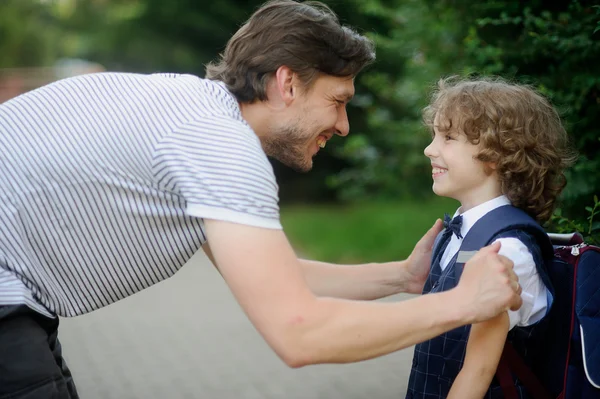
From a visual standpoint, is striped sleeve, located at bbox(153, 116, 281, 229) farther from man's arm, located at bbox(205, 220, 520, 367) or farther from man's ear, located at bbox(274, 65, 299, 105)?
man's ear, located at bbox(274, 65, 299, 105)

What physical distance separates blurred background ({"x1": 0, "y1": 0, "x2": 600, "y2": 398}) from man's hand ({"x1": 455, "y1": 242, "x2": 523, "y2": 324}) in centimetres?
103

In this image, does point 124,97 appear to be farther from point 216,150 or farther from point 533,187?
point 533,187

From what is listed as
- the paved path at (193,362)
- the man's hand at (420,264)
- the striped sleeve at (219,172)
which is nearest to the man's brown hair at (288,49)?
the striped sleeve at (219,172)

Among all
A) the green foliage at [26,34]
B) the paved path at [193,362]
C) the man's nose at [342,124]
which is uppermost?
the man's nose at [342,124]

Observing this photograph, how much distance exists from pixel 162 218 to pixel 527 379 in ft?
3.85

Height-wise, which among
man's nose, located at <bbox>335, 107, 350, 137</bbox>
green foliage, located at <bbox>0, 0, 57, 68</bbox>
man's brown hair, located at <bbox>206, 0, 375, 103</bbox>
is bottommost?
green foliage, located at <bbox>0, 0, 57, 68</bbox>

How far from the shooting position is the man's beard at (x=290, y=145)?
2727 millimetres

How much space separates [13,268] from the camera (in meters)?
2.29

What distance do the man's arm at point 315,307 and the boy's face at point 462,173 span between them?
566mm

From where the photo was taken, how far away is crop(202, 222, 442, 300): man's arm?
3.00m

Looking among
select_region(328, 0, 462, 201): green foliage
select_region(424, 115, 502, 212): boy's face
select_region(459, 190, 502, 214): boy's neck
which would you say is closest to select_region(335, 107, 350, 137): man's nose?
select_region(424, 115, 502, 212): boy's face

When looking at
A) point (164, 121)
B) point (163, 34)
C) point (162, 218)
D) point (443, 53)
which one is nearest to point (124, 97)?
point (164, 121)

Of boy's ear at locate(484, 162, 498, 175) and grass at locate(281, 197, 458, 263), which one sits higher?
boy's ear at locate(484, 162, 498, 175)

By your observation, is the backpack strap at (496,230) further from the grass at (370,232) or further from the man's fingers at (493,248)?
the grass at (370,232)
